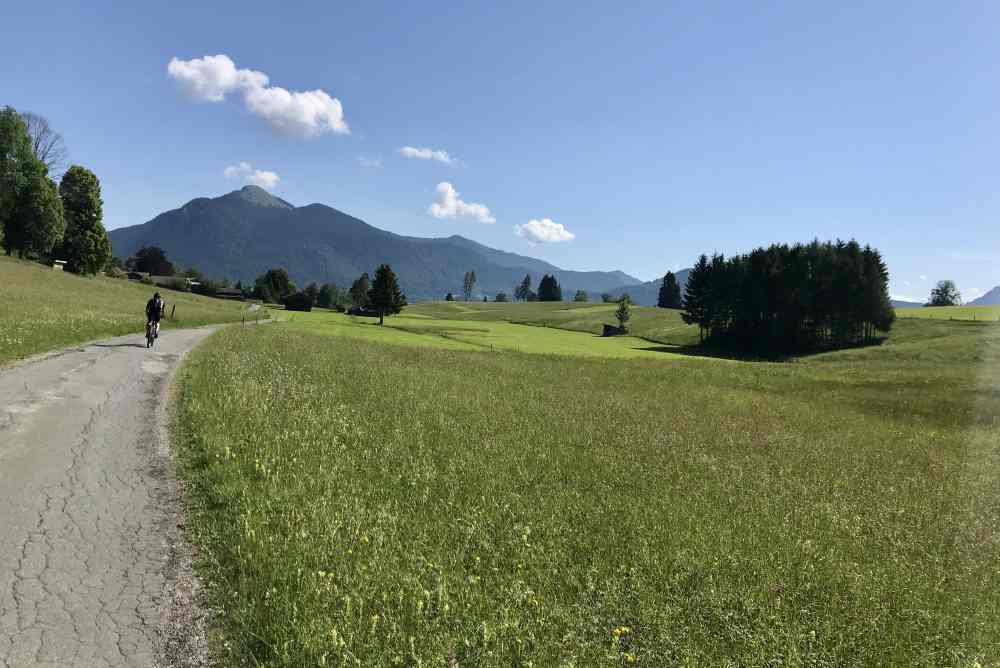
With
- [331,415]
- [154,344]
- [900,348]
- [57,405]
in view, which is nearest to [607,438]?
[331,415]

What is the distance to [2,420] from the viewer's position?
10.5m

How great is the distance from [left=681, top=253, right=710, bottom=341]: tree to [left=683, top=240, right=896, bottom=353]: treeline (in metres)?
0.19

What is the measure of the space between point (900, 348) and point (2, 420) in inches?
3034

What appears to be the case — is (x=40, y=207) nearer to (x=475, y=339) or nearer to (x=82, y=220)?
(x=82, y=220)

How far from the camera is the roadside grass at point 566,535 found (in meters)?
5.25

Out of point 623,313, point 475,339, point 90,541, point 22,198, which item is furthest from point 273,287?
point 90,541

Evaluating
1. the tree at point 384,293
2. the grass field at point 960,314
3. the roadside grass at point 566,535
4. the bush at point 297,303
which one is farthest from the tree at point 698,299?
the bush at point 297,303

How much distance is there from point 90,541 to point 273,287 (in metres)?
161

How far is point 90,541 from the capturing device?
21.0 feet

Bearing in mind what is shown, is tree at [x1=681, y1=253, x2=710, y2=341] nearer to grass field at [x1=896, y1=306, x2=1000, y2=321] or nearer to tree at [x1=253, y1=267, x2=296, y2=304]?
grass field at [x1=896, y1=306, x2=1000, y2=321]

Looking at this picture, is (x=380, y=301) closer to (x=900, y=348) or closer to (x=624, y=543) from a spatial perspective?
(x=900, y=348)

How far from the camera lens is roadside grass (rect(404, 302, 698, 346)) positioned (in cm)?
10231

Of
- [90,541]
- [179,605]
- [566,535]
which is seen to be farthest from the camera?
[566,535]

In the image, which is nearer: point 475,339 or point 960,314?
point 475,339
